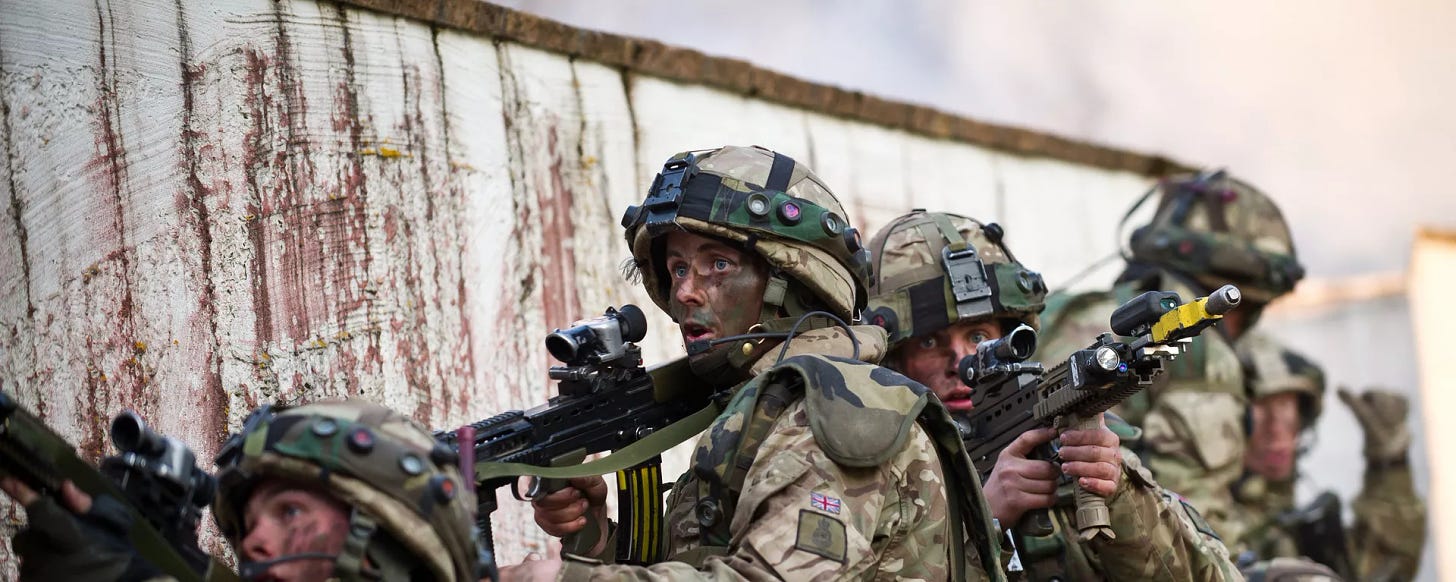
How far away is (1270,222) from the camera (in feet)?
30.5

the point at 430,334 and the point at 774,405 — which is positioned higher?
the point at 430,334

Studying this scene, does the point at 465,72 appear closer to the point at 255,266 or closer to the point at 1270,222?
the point at 255,266

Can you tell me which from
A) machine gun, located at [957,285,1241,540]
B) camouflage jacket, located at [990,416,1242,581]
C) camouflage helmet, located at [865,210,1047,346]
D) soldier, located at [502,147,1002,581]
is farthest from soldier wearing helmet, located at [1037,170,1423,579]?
soldier, located at [502,147,1002,581]

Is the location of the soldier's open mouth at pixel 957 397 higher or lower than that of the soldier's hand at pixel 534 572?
higher

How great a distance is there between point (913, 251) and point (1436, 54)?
1175 centimetres

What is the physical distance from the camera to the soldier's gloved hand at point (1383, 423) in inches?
432

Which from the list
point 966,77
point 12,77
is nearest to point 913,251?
point 12,77

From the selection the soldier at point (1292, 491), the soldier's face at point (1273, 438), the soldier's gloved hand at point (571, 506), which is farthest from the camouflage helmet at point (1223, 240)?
the soldier's gloved hand at point (571, 506)

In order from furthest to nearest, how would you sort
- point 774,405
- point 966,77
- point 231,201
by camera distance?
point 966,77
point 231,201
point 774,405

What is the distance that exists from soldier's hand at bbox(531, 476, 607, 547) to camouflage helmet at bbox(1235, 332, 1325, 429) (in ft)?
18.7

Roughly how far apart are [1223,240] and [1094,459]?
442 centimetres

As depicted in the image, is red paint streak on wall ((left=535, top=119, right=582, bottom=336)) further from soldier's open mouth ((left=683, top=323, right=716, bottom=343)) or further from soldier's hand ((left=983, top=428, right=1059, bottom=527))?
soldier's hand ((left=983, top=428, right=1059, bottom=527))

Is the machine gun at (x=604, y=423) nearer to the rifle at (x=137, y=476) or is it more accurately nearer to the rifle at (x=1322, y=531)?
the rifle at (x=137, y=476)

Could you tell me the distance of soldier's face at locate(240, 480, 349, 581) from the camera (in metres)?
3.43
